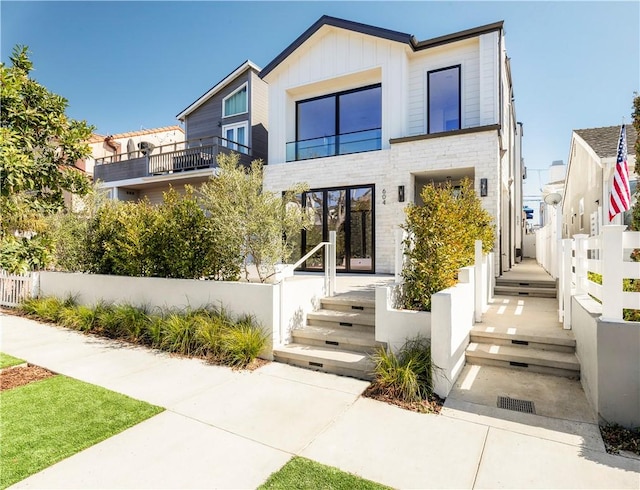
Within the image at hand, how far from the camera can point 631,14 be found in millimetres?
8016

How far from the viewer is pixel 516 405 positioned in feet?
12.5

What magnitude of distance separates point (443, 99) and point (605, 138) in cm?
773

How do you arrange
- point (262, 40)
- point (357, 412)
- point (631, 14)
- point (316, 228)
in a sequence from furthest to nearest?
point (262, 40), point (316, 228), point (631, 14), point (357, 412)

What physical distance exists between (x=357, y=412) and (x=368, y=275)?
6805 millimetres

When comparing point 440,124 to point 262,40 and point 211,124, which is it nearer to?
point 262,40

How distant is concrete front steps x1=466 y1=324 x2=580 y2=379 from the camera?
4.52 m

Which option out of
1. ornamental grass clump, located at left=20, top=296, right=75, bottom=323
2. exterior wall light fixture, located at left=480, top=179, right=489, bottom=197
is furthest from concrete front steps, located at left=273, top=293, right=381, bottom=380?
ornamental grass clump, located at left=20, top=296, right=75, bottom=323

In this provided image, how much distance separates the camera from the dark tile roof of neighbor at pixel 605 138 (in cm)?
1186

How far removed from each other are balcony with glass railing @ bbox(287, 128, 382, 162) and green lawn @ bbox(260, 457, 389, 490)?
9.74 metres

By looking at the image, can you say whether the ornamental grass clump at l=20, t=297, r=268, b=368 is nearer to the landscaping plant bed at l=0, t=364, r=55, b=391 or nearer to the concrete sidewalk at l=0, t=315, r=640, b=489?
the concrete sidewalk at l=0, t=315, r=640, b=489

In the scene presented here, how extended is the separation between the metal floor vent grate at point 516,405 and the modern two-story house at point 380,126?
20.5ft

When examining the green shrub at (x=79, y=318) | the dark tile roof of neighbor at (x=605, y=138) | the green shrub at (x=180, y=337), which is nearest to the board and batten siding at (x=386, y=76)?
the dark tile roof of neighbor at (x=605, y=138)

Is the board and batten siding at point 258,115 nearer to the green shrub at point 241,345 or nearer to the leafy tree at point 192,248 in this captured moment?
the leafy tree at point 192,248

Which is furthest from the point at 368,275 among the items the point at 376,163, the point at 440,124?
the point at 440,124
